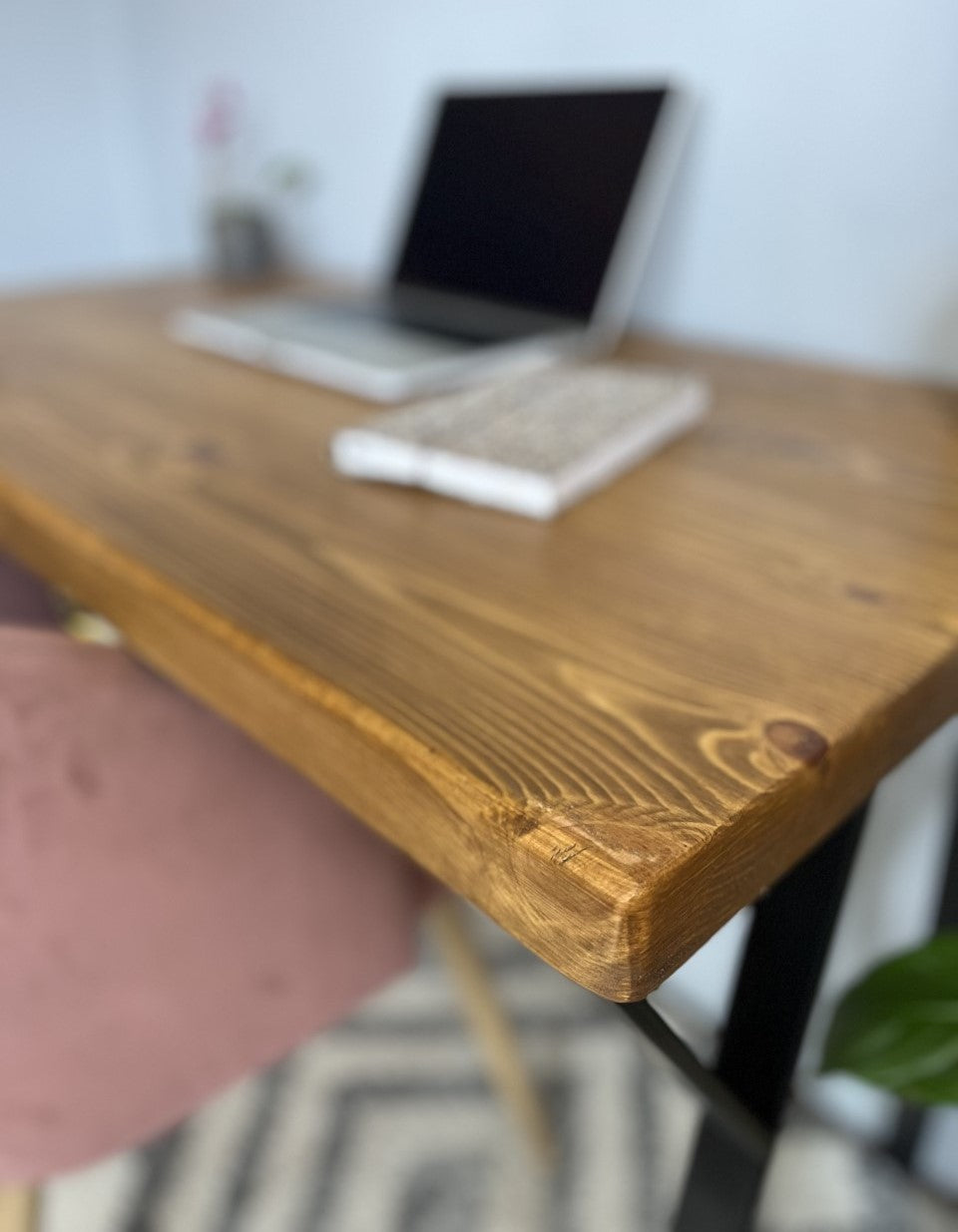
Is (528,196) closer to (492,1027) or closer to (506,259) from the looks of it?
(506,259)

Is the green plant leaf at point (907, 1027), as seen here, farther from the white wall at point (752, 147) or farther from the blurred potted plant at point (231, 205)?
the blurred potted plant at point (231, 205)

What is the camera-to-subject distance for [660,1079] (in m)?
0.96

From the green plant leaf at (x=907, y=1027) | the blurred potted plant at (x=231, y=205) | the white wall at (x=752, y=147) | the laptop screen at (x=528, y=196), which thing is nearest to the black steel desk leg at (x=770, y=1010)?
the green plant leaf at (x=907, y=1027)

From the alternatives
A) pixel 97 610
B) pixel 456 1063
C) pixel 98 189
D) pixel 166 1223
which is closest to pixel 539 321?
pixel 97 610

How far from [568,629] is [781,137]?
0.56 metres

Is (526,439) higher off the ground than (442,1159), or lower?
higher

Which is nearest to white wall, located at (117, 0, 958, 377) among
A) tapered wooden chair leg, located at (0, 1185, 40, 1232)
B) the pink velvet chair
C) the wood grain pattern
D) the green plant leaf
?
the wood grain pattern

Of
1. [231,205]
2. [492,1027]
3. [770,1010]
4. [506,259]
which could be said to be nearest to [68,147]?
[231,205]

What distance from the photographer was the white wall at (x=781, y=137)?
665 millimetres

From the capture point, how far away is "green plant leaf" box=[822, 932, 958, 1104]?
1.42ft

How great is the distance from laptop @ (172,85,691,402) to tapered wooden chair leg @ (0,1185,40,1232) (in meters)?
0.54

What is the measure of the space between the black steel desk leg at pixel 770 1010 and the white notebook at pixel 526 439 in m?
0.22

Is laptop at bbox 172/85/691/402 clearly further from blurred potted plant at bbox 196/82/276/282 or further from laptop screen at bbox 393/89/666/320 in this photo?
blurred potted plant at bbox 196/82/276/282

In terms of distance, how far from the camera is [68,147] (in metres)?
1.49
